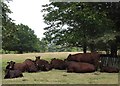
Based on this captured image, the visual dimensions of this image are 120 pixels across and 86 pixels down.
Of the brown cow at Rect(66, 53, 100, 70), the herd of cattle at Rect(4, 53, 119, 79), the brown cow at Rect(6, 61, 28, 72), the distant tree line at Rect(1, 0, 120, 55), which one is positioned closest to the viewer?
the brown cow at Rect(6, 61, 28, 72)

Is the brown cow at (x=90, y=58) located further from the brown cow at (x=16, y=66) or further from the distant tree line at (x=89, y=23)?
the brown cow at (x=16, y=66)

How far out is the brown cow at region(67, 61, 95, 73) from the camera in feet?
49.1

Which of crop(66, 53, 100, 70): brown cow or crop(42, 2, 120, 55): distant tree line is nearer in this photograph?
crop(66, 53, 100, 70): brown cow

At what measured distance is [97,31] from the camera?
1909 cm

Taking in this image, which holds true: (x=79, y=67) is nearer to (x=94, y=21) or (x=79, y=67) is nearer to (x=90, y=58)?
(x=90, y=58)

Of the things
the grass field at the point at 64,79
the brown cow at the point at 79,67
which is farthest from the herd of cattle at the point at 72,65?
the grass field at the point at 64,79

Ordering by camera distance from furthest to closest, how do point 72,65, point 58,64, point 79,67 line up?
point 58,64, point 72,65, point 79,67

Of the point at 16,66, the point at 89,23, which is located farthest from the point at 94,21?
the point at 16,66

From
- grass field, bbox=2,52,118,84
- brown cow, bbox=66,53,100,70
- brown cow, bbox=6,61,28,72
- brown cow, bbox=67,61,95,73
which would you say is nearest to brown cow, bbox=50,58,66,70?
brown cow, bbox=66,53,100,70

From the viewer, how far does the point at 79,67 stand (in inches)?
592

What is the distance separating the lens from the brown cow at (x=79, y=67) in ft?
49.1

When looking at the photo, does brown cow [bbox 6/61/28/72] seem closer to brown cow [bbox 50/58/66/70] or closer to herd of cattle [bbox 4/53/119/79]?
herd of cattle [bbox 4/53/119/79]

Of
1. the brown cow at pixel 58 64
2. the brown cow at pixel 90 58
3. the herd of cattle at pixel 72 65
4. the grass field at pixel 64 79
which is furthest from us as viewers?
the brown cow at pixel 58 64

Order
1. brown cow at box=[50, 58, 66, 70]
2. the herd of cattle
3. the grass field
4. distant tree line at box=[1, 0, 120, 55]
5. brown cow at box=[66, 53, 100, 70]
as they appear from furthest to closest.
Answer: distant tree line at box=[1, 0, 120, 55] < brown cow at box=[50, 58, 66, 70] < brown cow at box=[66, 53, 100, 70] < the herd of cattle < the grass field
